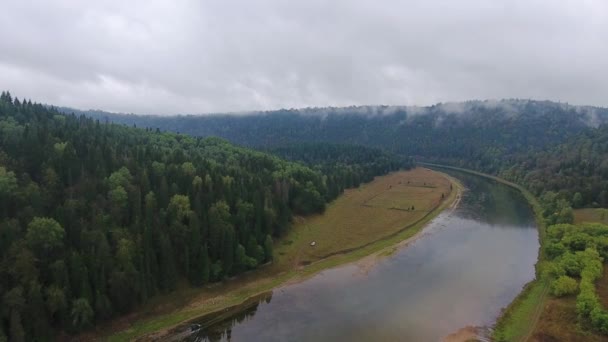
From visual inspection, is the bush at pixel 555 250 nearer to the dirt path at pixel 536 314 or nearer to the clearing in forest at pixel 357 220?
the dirt path at pixel 536 314

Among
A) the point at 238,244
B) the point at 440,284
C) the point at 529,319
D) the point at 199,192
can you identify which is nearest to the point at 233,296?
the point at 238,244

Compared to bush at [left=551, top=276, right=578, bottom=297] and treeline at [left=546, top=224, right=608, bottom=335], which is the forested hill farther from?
treeline at [left=546, top=224, right=608, bottom=335]

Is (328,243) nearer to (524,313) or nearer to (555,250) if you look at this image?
(524,313)

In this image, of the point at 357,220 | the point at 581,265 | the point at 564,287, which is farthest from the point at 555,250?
the point at 357,220

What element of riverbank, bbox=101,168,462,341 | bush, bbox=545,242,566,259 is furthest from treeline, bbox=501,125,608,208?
bush, bbox=545,242,566,259

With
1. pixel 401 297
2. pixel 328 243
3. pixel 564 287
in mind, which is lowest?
pixel 401 297

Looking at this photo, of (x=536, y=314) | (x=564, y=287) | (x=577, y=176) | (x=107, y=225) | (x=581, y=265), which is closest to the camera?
(x=536, y=314)

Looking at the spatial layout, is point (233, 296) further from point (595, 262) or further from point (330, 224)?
point (595, 262)
